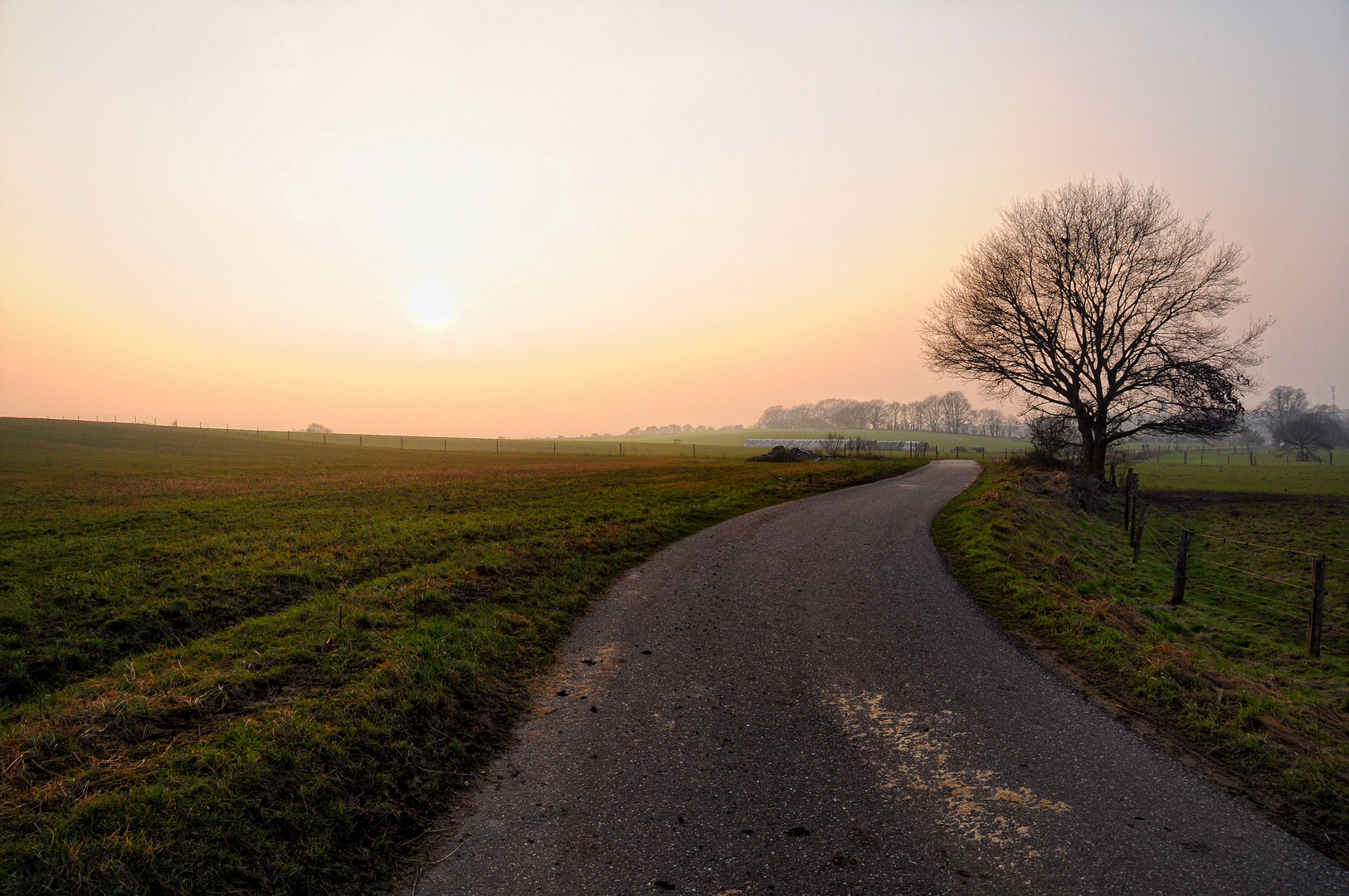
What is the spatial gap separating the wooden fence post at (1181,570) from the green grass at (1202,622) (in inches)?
8.9

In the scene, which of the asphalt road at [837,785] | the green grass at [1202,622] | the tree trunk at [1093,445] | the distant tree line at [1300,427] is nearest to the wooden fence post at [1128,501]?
the green grass at [1202,622]

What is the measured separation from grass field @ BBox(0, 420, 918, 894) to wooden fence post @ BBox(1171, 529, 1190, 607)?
12.7m

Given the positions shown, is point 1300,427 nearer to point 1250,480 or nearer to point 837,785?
point 1250,480

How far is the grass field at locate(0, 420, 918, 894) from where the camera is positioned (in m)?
4.66

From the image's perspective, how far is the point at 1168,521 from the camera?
1110 inches

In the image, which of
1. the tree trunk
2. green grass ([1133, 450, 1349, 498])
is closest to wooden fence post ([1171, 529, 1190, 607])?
the tree trunk

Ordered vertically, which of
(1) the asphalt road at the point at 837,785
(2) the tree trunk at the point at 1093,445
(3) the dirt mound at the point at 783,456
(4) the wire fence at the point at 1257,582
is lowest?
(4) the wire fence at the point at 1257,582

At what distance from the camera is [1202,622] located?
13.7 m

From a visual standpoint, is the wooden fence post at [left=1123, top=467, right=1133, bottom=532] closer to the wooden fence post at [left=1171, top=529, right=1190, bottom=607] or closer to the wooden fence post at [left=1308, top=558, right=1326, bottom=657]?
the wooden fence post at [left=1171, top=529, right=1190, bottom=607]

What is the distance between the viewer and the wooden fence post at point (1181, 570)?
14.5 metres

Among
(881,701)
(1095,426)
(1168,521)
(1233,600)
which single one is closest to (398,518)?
(881,701)

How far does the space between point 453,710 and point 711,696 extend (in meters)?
3.02

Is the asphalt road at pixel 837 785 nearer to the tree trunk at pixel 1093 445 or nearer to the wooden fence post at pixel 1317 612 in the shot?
the wooden fence post at pixel 1317 612

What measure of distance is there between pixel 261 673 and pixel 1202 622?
59.0 ft
